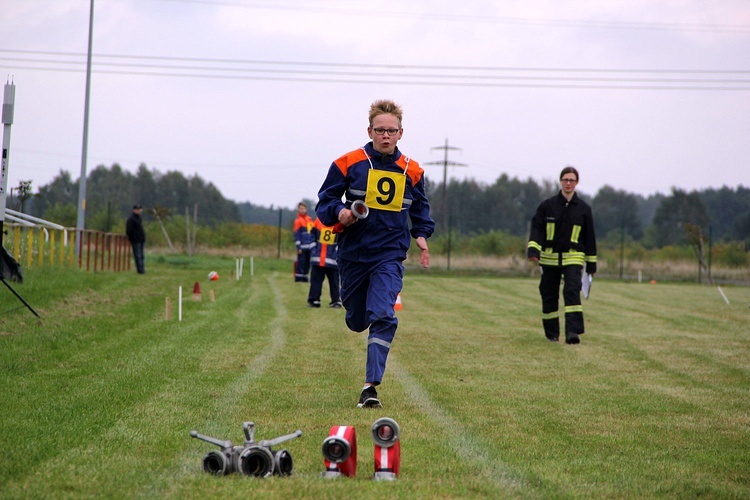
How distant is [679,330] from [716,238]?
3343cm

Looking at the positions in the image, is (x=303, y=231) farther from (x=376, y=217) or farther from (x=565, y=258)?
(x=376, y=217)

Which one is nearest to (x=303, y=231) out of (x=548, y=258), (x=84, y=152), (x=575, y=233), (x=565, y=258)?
(x=548, y=258)

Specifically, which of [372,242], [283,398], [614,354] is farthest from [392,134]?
[614,354]

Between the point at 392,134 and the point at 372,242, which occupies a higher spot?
the point at 392,134

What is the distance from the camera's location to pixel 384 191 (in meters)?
6.91

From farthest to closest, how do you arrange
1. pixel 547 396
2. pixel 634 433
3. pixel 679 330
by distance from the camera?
1. pixel 679 330
2. pixel 547 396
3. pixel 634 433

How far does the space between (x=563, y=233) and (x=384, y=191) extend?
542 centimetres

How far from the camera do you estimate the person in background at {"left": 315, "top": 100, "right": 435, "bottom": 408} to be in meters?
6.84

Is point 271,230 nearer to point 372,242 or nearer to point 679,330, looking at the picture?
point 679,330

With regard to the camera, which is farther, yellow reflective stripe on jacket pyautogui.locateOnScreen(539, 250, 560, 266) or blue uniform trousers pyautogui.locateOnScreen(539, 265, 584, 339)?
yellow reflective stripe on jacket pyautogui.locateOnScreen(539, 250, 560, 266)

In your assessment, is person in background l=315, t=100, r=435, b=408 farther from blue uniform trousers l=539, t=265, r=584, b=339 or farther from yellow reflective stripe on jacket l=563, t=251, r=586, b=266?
yellow reflective stripe on jacket l=563, t=251, r=586, b=266

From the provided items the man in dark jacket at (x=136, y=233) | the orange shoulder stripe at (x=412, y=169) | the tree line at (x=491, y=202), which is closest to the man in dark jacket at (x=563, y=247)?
the orange shoulder stripe at (x=412, y=169)

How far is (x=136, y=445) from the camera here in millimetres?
4984

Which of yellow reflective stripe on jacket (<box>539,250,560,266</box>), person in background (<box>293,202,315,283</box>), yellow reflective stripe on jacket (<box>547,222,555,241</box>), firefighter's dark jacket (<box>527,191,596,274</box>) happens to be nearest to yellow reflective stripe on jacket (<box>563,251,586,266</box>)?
firefighter's dark jacket (<box>527,191,596,274</box>)
